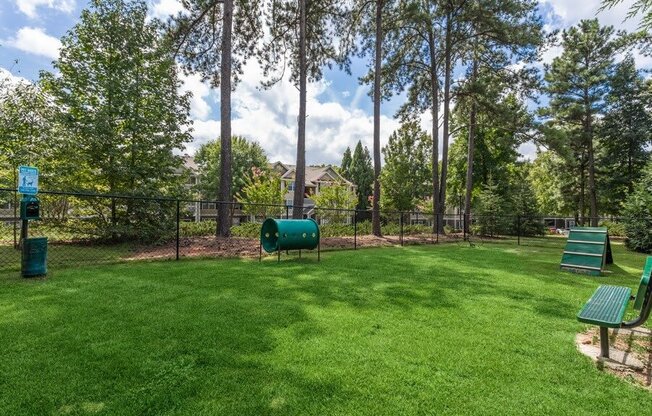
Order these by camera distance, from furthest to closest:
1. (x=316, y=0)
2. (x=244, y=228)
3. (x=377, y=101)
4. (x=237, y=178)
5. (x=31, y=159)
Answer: (x=237, y=178) → (x=244, y=228) → (x=377, y=101) → (x=316, y=0) → (x=31, y=159)

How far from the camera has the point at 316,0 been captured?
50.3 feet

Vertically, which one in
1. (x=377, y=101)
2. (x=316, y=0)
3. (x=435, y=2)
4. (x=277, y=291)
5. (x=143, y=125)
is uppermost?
(x=435, y=2)

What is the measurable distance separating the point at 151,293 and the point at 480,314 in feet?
15.6

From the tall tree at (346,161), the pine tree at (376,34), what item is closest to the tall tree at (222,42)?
the pine tree at (376,34)

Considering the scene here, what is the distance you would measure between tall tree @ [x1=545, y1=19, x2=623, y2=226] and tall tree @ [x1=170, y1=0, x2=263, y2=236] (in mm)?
21422

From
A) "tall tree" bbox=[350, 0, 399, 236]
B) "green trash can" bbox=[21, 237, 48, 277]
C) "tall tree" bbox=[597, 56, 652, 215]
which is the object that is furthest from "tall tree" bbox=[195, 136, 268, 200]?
"tall tree" bbox=[597, 56, 652, 215]

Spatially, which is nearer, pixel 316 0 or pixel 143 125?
pixel 143 125

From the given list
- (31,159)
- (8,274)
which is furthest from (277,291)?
(31,159)

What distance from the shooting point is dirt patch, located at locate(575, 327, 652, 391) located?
2861 millimetres

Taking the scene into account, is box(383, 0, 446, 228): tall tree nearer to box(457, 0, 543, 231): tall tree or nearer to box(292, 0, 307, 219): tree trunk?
box(457, 0, 543, 231): tall tree

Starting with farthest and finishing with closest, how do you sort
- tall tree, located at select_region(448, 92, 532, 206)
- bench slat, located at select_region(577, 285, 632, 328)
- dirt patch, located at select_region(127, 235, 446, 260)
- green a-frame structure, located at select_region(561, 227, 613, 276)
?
1. tall tree, located at select_region(448, 92, 532, 206)
2. dirt patch, located at select_region(127, 235, 446, 260)
3. green a-frame structure, located at select_region(561, 227, 613, 276)
4. bench slat, located at select_region(577, 285, 632, 328)

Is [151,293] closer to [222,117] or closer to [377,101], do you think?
[222,117]

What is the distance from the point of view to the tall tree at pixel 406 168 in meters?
21.7

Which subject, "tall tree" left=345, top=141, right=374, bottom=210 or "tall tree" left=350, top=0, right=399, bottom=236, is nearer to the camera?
"tall tree" left=350, top=0, right=399, bottom=236
